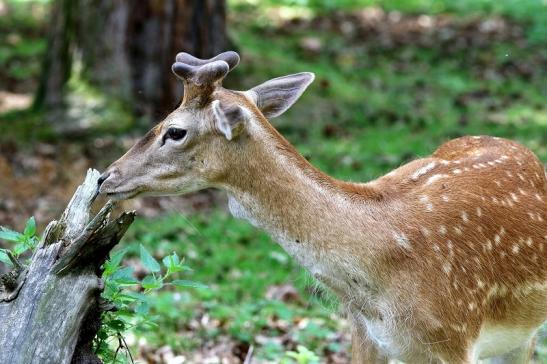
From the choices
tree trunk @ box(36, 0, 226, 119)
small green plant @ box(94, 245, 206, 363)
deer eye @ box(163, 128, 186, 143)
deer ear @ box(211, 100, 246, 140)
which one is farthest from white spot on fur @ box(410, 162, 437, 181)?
tree trunk @ box(36, 0, 226, 119)

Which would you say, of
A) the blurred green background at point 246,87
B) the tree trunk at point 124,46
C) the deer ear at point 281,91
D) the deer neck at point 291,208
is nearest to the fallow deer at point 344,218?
the deer neck at point 291,208

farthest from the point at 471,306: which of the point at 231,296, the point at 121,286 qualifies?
the point at 231,296

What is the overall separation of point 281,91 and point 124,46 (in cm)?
600

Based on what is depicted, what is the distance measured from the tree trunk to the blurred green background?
15 millimetres

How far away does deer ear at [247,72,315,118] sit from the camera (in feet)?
16.2

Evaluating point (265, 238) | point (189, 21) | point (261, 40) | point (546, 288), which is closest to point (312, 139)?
point (189, 21)

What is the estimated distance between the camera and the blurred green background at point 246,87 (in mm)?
7020

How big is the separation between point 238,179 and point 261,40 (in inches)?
393

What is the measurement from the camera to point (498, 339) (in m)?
5.10

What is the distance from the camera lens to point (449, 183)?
16.3 ft

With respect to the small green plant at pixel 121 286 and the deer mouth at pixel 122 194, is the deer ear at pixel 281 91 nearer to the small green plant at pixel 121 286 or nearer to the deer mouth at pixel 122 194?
the deer mouth at pixel 122 194

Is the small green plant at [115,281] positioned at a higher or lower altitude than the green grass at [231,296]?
higher

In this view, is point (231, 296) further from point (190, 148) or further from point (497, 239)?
point (190, 148)

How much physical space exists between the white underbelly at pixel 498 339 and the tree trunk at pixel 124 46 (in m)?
6.10
